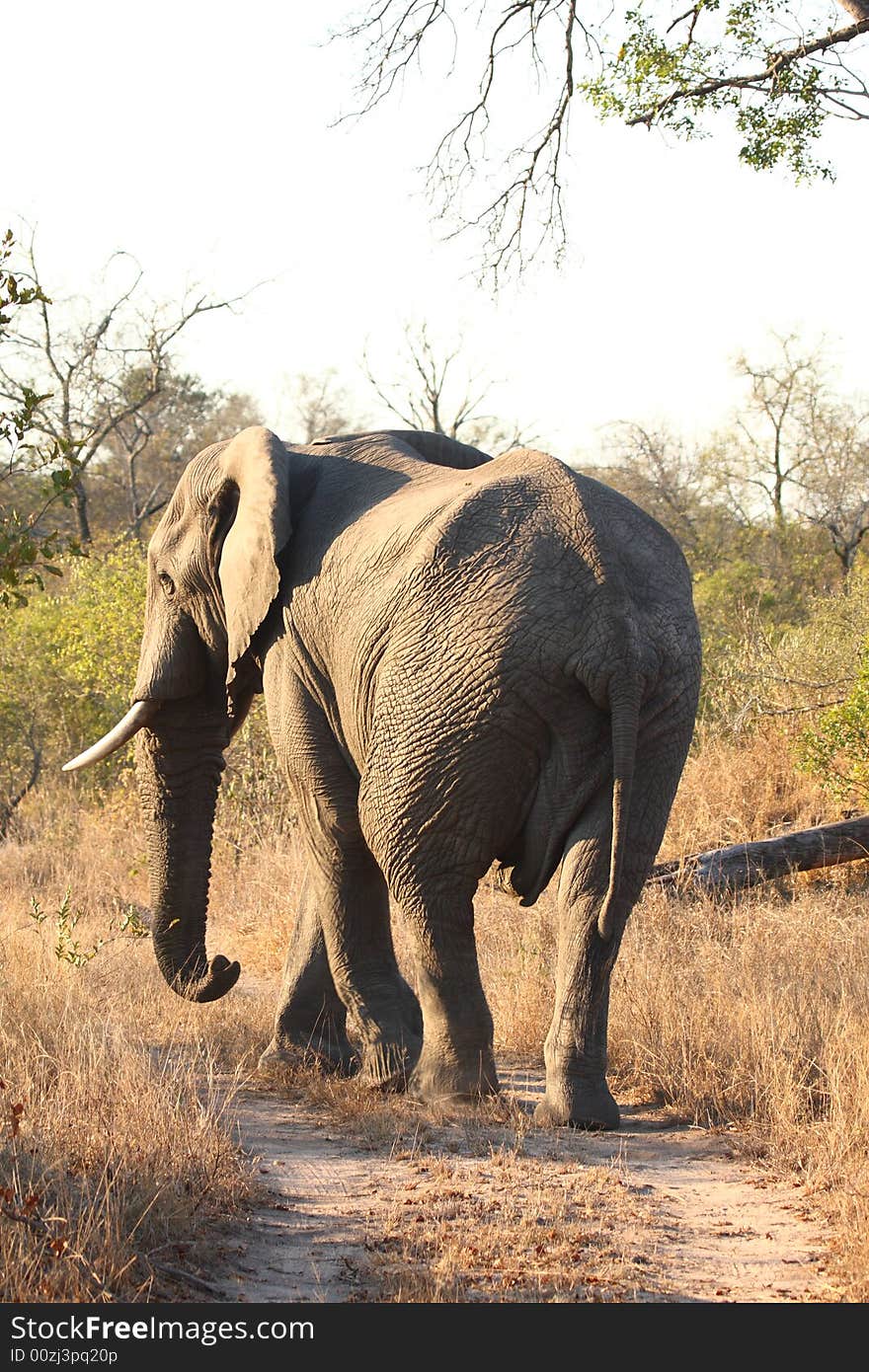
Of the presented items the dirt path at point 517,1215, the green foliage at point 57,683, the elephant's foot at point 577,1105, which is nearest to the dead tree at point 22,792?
the green foliage at point 57,683

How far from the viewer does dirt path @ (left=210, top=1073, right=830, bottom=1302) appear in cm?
393

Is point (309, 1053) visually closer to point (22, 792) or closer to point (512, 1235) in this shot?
point (512, 1235)

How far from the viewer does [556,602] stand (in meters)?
4.88

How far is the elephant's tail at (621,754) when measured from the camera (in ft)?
15.7

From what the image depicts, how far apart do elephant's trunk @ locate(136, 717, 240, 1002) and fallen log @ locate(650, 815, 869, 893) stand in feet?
9.94

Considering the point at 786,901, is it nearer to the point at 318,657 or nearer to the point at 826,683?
the point at 826,683

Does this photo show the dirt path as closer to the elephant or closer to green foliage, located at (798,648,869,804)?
the elephant

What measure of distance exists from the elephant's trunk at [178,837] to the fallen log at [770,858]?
3.03 metres

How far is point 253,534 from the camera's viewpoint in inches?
231

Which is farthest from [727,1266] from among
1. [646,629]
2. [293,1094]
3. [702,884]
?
[702,884]

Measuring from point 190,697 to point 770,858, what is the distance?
4067mm

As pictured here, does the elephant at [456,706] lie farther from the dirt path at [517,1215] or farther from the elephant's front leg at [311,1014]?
the dirt path at [517,1215]

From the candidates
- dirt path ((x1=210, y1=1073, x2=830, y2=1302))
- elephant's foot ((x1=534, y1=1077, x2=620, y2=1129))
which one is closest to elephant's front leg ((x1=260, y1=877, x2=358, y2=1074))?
dirt path ((x1=210, y1=1073, x2=830, y2=1302))

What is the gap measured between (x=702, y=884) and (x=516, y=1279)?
5250 mm
